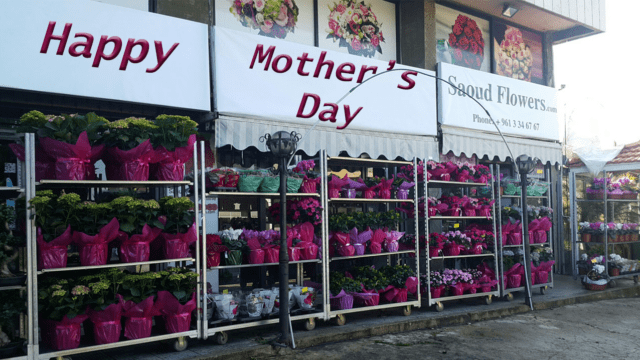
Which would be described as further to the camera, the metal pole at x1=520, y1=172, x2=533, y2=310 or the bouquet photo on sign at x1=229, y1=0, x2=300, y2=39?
the metal pole at x1=520, y1=172, x2=533, y2=310

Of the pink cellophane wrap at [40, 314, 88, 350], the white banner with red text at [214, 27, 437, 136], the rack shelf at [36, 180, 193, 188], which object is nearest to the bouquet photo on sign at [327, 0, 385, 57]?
the white banner with red text at [214, 27, 437, 136]

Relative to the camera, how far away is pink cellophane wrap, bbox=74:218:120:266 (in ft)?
19.1

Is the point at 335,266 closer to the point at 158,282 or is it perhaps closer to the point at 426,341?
the point at 426,341

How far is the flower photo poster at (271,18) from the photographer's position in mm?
8820

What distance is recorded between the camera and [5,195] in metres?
5.94

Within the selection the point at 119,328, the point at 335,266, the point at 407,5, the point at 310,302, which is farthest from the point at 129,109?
the point at 407,5

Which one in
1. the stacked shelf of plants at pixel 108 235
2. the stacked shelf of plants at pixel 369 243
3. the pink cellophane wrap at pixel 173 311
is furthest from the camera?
the stacked shelf of plants at pixel 369 243

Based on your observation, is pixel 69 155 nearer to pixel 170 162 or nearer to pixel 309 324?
pixel 170 162

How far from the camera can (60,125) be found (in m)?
5.82

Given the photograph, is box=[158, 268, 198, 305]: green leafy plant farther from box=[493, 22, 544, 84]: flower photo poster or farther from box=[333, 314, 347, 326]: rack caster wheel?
box=[493, 22, 544, 84]: flower photo poster

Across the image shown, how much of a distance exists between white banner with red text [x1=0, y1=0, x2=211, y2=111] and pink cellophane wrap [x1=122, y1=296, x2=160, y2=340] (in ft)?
8.81

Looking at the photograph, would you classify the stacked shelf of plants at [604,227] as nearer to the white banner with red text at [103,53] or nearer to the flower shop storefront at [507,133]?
→ the flower shop storefront at [507,133]

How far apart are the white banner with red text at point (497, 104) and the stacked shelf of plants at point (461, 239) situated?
1.31 m

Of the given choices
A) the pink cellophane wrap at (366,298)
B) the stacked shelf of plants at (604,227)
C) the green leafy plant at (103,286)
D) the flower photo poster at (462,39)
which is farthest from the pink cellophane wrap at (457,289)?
the green leafy plant at (103,286)
